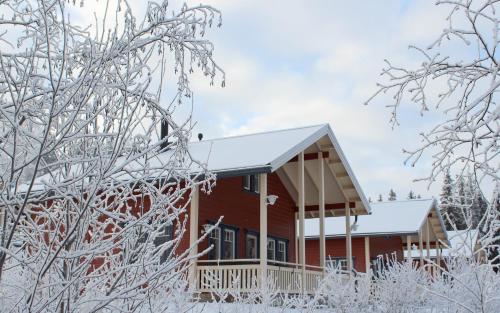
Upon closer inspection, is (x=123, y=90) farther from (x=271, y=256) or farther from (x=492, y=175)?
(x=271, y=256)

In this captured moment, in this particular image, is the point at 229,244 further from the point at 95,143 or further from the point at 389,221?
the point at 95,143

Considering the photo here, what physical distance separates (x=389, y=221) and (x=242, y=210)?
12961mm

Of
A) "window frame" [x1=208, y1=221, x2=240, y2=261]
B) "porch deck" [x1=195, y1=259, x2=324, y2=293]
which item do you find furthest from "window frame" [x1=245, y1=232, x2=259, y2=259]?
"porch deck" [x1=195, y1=259, x2=324, y2=293]

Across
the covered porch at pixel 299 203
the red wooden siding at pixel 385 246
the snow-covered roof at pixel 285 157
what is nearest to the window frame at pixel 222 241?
the covered porch at pixel 299 203

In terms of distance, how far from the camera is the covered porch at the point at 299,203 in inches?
589

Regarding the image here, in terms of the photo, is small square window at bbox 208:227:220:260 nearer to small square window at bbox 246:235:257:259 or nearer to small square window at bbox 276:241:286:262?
small square window at bbox 246:235:257:259

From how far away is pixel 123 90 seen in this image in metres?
3.31

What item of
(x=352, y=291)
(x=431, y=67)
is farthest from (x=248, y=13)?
(x=352, y=291)

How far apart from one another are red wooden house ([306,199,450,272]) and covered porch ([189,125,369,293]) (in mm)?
6100

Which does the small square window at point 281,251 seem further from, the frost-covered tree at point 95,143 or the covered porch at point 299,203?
the frost-covered tree at point 95,143

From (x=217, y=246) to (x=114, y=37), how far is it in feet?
50.2

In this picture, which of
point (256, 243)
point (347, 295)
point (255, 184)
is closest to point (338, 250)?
point (256, 243)

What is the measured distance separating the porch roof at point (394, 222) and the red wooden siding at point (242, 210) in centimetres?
562

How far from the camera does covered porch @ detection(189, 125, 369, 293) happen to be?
1495 centimetres
